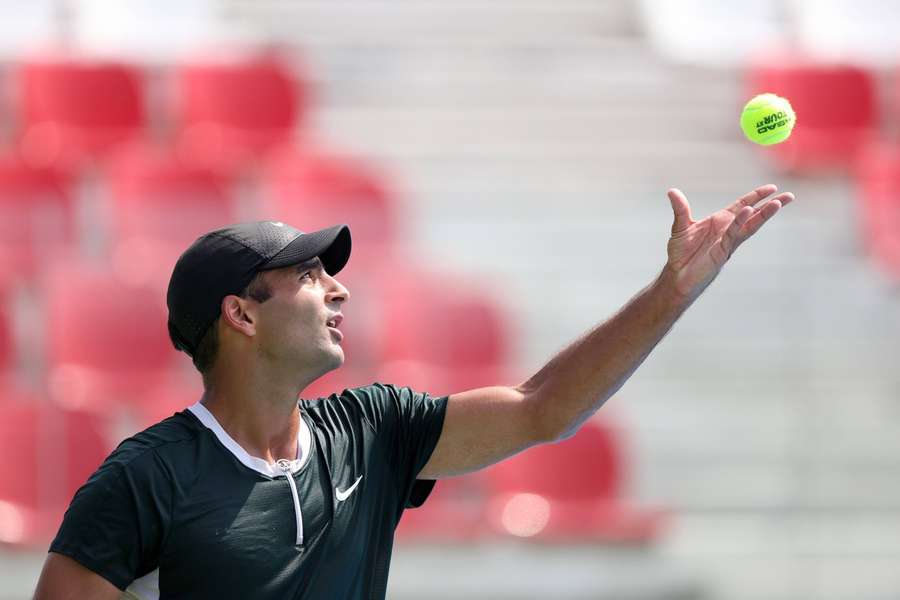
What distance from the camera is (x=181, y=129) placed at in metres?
9.55

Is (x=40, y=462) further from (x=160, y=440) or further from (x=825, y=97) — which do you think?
(x=825, y=97)

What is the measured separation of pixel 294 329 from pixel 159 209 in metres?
5.25

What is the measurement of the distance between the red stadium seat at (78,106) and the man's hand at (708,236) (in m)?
6.65

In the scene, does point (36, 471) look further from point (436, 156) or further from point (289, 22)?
point (289, 22)

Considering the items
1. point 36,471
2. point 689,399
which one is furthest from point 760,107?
point 689,399

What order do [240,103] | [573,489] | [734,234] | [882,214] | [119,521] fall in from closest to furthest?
[119,521] < [734,234] < [573,489] < [882,214] < [240,103]

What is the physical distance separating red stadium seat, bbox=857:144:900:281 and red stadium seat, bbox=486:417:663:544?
2.55 meters

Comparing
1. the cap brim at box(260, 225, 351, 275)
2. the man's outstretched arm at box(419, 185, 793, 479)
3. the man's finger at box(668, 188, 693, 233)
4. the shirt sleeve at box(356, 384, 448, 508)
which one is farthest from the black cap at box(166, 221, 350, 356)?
the man's finger at box(668, 188, 693, 233)

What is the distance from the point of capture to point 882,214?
8.64 metres

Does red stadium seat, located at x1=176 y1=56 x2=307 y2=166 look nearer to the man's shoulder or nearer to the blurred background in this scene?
the blurred background

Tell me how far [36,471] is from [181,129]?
155 inches

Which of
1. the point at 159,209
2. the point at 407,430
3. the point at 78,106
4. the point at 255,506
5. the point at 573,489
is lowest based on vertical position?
the point at 255,506

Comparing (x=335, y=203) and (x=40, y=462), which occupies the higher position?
(x=335, y=203)

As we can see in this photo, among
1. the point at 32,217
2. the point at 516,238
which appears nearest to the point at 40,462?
the point at 32,217
